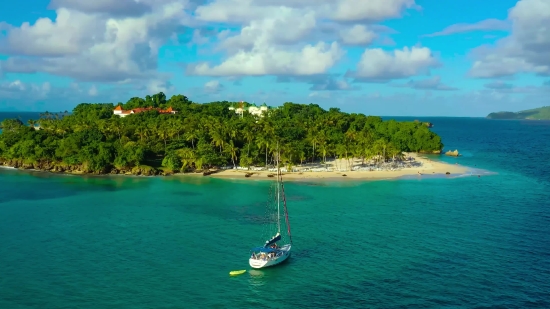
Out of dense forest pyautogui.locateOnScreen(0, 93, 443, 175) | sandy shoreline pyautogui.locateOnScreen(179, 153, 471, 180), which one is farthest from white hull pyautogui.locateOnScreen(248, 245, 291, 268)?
dense forest pyautogui.locateOnScreen(0, 93, 443, 175)

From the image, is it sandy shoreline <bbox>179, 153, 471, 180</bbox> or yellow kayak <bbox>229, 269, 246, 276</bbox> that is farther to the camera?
sandy shoreline <bbox>179, 153, 471, 180</bbox>

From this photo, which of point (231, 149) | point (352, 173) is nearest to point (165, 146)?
point (231, 149)

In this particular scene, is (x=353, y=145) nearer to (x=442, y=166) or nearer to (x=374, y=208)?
(x=442, y=166)

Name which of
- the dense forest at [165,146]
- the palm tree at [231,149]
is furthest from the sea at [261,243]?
the palm tree at [231,149]

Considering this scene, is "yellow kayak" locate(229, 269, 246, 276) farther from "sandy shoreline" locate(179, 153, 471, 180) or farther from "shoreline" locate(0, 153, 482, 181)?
"sandy shoreline" locate(179, 153, 471, 180)

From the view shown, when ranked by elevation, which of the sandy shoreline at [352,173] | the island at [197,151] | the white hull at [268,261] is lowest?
the white hull at [268,261]

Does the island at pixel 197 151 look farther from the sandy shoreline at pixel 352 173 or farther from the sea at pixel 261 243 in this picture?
the sea at pixel 261 243

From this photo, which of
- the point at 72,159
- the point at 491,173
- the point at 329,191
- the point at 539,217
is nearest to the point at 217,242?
the point at 329,191

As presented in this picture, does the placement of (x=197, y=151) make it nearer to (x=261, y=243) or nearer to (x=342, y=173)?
(x=342, y=173)
